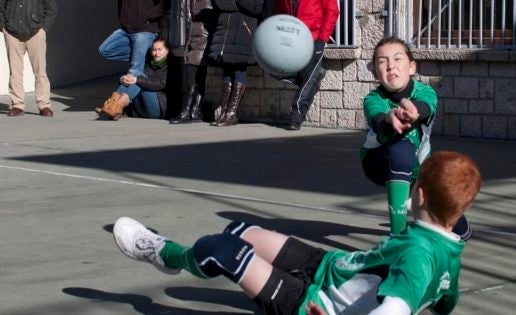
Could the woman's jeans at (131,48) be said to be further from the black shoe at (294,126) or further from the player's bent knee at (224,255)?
the player's bent knee at (224,255)

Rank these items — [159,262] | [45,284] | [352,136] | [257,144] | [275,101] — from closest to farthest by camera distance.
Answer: [159,262] → [45,284] → [257,144] → [352,136] → [275,101]

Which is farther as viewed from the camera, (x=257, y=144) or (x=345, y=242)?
(x=257, y=144)

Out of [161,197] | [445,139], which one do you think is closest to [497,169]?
[445,139]

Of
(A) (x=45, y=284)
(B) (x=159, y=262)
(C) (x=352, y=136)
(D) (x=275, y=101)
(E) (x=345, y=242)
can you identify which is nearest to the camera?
(B) (x=159, y=262)

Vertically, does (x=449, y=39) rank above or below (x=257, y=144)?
above

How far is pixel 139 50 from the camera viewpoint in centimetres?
1453

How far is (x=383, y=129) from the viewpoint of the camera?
5969 mm

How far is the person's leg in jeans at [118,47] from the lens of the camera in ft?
48.5

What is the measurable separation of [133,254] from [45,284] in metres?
1.14

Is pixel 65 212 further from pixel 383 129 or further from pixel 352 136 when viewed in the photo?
pixel 352 136

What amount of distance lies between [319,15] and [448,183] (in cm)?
912

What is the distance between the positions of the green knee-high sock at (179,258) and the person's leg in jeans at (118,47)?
10252mm

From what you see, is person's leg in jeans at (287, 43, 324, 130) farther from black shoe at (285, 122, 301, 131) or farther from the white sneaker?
the white sneaker

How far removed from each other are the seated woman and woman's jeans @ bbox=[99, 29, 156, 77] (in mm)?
131
